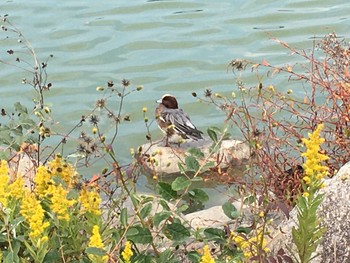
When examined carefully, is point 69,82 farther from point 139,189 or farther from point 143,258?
point 143,258

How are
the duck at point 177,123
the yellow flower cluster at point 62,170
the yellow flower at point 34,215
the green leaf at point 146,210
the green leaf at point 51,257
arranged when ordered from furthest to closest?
the duck at point 177,123 < the yellow flower cluster at point 62,170 < the green leaf at point 146,210 < the green leaf at point 51,257 < the yellow flower at point 34,215

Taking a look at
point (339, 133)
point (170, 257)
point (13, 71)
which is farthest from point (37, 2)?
point (170, 257)

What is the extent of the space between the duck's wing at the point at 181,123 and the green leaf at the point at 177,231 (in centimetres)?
445

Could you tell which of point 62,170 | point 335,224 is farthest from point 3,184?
point 335,224

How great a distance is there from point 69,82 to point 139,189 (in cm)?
319

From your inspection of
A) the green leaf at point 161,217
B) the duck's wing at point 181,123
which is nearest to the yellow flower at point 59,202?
the green leaf at point 161,217

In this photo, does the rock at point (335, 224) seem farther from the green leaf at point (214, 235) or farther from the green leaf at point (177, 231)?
the green leaf at point (177, 231)

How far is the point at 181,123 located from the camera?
330 inches

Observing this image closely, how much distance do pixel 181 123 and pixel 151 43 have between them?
373 cm

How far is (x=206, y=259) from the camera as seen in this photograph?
287 centimetres

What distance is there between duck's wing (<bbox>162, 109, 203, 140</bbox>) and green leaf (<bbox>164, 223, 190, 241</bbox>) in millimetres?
4455

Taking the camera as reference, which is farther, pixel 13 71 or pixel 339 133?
pixel 13 71

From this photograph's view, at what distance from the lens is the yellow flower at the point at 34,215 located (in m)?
3.25

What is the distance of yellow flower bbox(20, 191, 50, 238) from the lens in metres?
3.25
